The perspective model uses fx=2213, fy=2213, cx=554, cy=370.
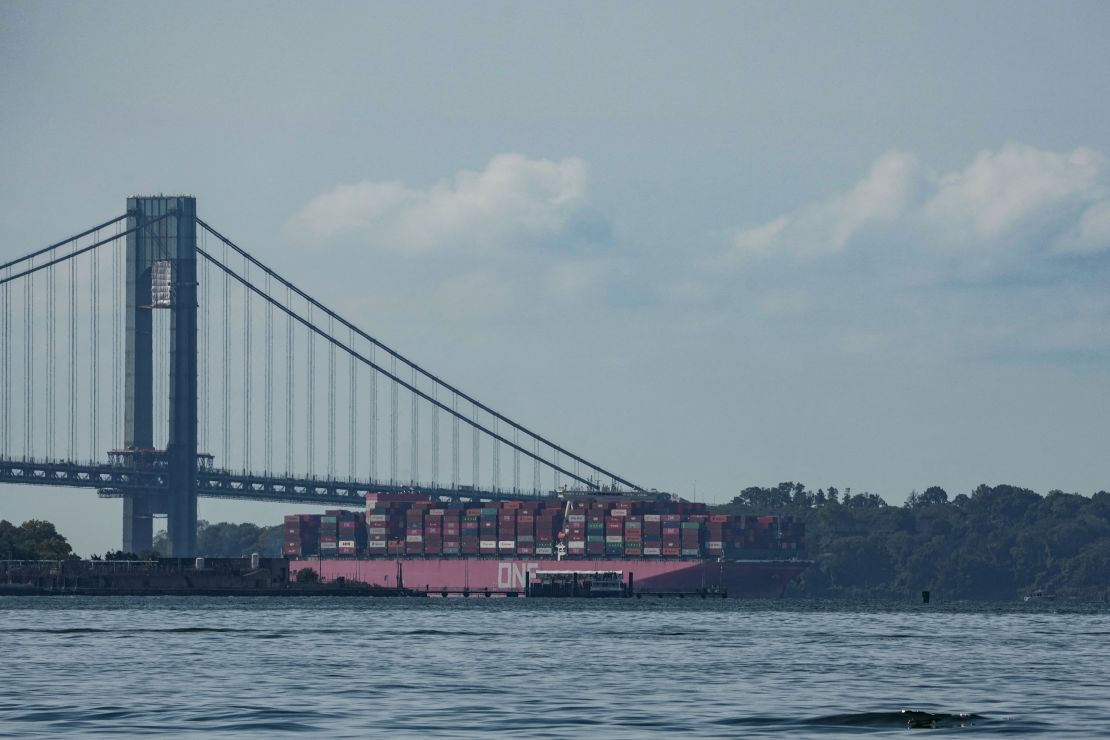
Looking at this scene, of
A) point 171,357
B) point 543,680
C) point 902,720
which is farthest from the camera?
point 171,357

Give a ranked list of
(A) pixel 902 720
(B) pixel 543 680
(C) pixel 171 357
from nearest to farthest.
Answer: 1. (A) pixel 902 720
2. (B) pixel 543 680
3. (C) pixel 171 357

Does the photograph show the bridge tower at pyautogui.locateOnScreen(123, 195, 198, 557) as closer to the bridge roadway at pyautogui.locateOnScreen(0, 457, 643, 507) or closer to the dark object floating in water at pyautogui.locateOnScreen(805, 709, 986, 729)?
the bridge roadway at pyautogui.locateOnScreen(0, 457, 643, 507)

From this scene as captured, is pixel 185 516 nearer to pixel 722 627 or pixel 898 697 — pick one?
pixel 722 627

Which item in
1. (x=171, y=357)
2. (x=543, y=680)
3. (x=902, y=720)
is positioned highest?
(x=171, y=357)

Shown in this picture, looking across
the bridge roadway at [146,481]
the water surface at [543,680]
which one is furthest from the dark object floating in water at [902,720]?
the bridge roadway at [146,481]

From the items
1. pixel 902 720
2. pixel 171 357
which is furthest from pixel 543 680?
pixel 171 357

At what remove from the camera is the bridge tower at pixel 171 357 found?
18200cm

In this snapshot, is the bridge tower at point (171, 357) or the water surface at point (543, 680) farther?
the bridge tower at point (171, 357)

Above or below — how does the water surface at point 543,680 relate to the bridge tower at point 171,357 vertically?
below

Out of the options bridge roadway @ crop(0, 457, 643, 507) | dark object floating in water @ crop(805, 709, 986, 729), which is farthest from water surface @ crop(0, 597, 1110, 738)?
bridge roadway @ crop(0, 457, 643, 507)

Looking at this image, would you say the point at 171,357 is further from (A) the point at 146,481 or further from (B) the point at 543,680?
(B) the point at 543,680

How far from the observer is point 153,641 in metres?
79.3

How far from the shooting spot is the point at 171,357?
607 feet

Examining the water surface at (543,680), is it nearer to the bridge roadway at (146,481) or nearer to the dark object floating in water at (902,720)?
the dark object floating in water at (902,720)
